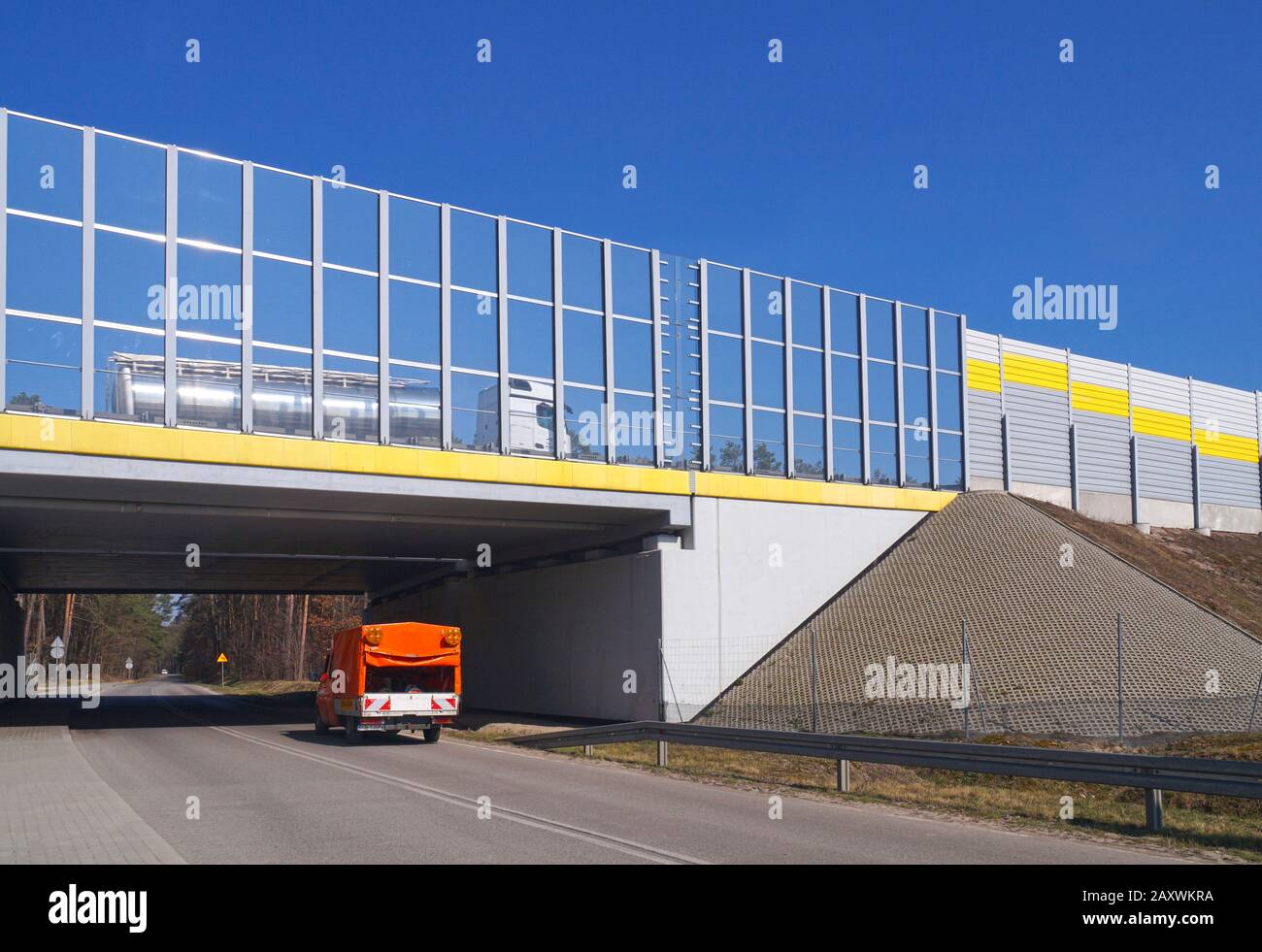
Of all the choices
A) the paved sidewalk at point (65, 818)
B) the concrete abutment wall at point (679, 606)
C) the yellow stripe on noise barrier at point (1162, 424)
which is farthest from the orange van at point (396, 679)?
the yellow stripe on noise barrier at point (1162, 424)

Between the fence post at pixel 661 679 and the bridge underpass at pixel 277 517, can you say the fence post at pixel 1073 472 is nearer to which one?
the bridge underpass at pixel 277 517

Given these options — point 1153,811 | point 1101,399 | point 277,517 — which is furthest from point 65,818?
point 1101,399

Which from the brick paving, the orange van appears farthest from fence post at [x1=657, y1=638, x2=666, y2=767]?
the orange van

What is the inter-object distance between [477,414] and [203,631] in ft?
322

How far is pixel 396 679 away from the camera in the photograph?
24531 mm

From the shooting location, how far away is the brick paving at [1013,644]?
70.6 feet

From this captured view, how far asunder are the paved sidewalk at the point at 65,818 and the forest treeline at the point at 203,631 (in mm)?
34084

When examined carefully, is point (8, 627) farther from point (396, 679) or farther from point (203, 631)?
point (203, 631)

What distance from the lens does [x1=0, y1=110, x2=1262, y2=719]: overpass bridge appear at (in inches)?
835

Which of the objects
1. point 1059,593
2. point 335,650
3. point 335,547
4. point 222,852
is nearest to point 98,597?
point 335,547

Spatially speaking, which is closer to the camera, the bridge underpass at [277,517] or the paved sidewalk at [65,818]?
the paved sidewalk at [65,818]

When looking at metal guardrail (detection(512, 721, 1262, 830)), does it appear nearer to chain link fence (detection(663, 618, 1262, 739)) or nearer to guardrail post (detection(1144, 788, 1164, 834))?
guardrail post (detection(1144, 788, 1164, 834))

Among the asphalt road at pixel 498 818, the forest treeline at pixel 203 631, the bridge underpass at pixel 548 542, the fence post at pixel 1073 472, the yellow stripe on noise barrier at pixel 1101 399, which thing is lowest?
the forest treeline at pixel 203 631

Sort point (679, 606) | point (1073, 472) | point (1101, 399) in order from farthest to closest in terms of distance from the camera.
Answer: point (1101, 399) < point (1073, 472) < point (679, 606)
